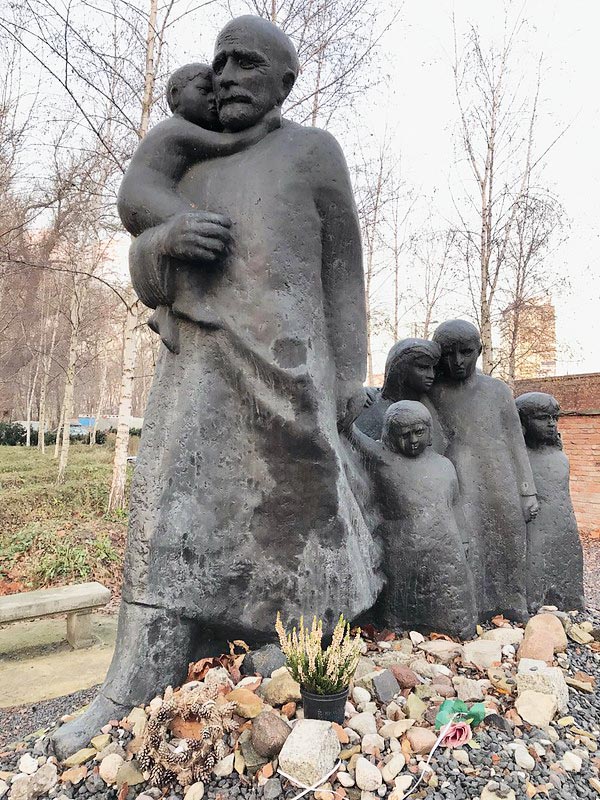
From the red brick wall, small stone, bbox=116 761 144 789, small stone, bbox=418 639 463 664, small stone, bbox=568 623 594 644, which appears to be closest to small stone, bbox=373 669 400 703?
small stone, bbox=418 639 463 664

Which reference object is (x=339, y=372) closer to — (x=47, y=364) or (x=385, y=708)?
(x=385, y=708)

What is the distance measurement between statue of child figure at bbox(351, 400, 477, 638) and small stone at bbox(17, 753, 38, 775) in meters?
1.68

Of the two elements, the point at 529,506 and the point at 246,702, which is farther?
the point at 529,506

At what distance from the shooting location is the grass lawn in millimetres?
6902

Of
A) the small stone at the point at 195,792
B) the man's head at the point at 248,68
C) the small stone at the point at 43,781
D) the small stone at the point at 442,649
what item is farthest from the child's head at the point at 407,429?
the small stone at the point at 43,781

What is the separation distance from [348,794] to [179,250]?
1922mm

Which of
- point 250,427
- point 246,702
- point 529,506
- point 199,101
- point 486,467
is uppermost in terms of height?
point 199,101

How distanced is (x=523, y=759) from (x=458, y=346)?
2.10m

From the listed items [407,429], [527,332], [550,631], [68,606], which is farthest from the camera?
[527,332]

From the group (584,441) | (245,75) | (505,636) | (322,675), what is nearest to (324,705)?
(322,675)

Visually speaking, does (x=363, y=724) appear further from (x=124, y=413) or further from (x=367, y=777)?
(x=124, y=413)

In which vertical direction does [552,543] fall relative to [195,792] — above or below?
above

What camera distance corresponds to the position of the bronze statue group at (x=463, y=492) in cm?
293

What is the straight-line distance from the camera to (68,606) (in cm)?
496
